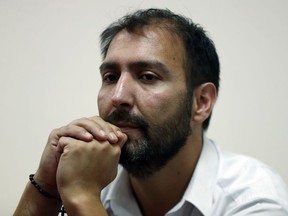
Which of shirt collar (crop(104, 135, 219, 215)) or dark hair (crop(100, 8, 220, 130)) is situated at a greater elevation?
dark hair (crop(100, 8, 220, 130))

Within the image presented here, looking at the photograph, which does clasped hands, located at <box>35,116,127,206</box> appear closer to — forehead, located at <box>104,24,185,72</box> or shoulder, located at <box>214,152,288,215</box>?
forehead, located at <box>104,24,185,72</box>

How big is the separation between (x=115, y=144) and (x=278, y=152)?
3.25 feet

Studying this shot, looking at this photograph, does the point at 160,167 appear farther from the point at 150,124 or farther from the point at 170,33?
the point at 170,33

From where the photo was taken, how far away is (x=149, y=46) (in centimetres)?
112

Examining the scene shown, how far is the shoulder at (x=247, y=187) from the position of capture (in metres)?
0.97

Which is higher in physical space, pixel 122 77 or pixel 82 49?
pixel 82 49

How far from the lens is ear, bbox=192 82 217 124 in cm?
123

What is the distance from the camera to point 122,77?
3.56ft

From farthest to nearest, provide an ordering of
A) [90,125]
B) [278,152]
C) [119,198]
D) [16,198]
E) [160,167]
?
[16,198] → [278,152] → [119,198] → [160,167] → [90,125]

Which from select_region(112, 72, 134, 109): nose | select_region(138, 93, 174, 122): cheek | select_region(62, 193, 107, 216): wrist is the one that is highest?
select_region(112, 72, 134, 109): nose

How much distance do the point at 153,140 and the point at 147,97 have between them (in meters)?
0.15

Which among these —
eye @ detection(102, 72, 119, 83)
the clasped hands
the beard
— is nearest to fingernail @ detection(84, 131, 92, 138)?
the clasped hands

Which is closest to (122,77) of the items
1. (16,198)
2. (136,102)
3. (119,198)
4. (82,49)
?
(136,102)

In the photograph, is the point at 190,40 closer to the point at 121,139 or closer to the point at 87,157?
the point at 121,139
